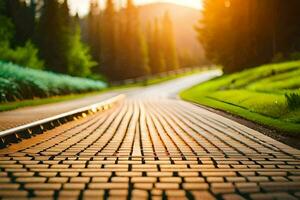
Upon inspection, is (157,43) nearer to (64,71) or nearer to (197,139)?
(64,71)

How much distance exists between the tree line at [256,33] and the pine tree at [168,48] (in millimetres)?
58987

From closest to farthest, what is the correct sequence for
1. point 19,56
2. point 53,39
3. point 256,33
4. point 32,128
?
1. point 32,128
2. point 19,56
3. point 256,33
4. point 53,39

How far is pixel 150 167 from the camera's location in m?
5.92

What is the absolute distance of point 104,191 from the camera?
4594mm

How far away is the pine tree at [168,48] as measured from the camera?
106312 mm

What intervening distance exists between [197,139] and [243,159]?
2407mm

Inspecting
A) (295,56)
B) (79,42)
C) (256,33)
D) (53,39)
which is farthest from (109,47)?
(295,56)

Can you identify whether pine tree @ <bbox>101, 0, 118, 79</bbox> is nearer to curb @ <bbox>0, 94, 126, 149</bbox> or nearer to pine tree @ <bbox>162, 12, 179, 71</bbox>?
pine tree @ <bbox>162, 12, 179, 71</bbox>

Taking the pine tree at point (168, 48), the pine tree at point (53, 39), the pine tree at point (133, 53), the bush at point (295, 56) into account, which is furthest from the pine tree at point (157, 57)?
the bush at point (295, 56)

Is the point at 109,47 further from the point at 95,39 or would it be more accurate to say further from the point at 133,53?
the point at 95,39

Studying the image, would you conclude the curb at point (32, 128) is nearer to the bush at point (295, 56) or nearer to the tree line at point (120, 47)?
the bush at point (295, 56)

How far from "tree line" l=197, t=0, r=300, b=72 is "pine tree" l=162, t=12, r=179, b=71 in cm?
5899

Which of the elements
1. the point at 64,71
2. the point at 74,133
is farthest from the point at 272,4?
the point at 74,133

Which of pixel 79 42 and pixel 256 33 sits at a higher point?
pixel 79 42
